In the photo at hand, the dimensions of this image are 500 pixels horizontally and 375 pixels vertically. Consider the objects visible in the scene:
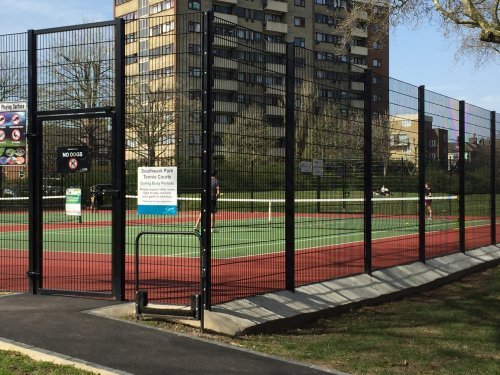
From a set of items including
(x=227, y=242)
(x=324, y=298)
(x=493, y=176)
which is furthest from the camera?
(x=493, y=176)

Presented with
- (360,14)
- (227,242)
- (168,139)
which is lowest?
(227,242)

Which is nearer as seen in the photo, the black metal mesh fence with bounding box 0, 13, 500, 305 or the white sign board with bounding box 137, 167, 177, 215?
the white sign board with bounding box 137, 167, 177, 215

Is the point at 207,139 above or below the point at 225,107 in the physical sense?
below

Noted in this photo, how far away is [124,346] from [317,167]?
4.56 m

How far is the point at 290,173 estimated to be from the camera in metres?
8.94

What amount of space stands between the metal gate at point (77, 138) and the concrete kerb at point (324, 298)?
161 centimetres

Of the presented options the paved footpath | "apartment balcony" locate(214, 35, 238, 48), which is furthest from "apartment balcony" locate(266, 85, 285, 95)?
the paved footpath

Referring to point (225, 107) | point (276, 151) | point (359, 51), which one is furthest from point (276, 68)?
point (359, 51)

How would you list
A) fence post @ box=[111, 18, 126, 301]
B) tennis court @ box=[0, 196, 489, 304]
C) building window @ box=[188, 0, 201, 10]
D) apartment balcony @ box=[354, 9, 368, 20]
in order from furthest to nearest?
building window @ box=[188, 0, 201, 10] → apartment balcony @ box=[354, 9, 368, 20] → tennis court @ box=[0, 196, 489, 304] → fence post @ box=[111, 18, 126, 301]

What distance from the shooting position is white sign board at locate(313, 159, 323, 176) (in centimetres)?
966

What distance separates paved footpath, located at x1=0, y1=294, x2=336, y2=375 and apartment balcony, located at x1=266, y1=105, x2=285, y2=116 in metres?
3.34

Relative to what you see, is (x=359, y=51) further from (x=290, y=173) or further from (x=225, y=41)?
(x=225, y=41)

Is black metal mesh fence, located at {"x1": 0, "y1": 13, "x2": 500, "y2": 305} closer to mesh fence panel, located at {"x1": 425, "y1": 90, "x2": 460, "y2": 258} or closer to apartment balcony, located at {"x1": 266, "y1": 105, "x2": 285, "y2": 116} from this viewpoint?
apartment balcony, located at {"x1": 266, "y1": 105, "x2": 285, "y2": 116}

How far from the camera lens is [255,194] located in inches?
355
